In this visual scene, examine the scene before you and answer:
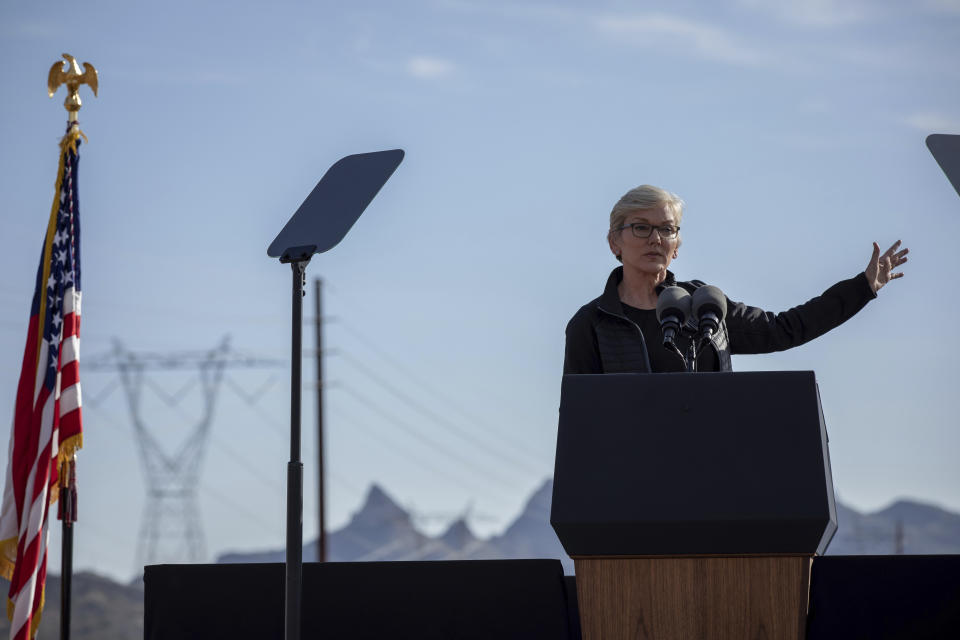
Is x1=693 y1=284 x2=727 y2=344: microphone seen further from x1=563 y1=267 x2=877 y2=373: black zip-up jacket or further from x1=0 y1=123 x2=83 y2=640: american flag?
x1=0 y1=123 x2=83 y2=640: american flag

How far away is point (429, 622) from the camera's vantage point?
15.0 feet

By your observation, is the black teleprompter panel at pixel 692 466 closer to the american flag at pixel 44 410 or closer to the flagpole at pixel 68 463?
the flagpole at pixel 68 463

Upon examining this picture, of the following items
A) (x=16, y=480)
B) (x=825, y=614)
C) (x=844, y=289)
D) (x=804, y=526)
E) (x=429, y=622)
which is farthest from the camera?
(x=16, y=480)

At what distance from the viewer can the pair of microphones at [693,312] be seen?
4031 millimetres

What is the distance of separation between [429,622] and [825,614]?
1272mm

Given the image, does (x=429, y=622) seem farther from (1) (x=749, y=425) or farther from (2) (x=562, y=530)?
(1) (x=749, y=425)

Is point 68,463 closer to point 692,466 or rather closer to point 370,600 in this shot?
point 370,600

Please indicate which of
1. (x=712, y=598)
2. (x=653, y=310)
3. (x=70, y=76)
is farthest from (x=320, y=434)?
(x=712, y=598)

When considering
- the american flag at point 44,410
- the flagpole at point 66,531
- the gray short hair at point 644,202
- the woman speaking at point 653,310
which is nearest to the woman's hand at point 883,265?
the woman speaking at point 653,310

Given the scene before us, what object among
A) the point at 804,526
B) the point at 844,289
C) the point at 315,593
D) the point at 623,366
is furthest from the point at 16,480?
the point at 804,526

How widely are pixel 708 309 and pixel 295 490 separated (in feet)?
4.80

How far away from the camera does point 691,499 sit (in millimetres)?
3582

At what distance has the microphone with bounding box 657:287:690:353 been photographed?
13.3 feet

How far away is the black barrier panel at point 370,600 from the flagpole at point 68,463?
218cm
